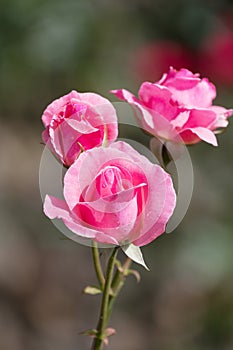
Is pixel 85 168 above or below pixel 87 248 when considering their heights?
above

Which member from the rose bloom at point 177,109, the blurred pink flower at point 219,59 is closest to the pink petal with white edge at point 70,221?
the rose bloom at point 177,109

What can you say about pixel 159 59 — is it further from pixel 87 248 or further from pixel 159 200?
pixel 159 200

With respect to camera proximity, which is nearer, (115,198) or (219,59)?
(115,198)

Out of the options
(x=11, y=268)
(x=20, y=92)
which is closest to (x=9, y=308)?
(x=11, y=268)

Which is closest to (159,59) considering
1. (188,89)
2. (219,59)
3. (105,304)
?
(219,59)

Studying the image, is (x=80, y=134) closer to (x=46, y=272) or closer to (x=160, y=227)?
(x=160, y=227)

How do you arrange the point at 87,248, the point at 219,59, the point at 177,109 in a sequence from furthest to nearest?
the point at 87,248, the point at 219,59, the point at 177,109
